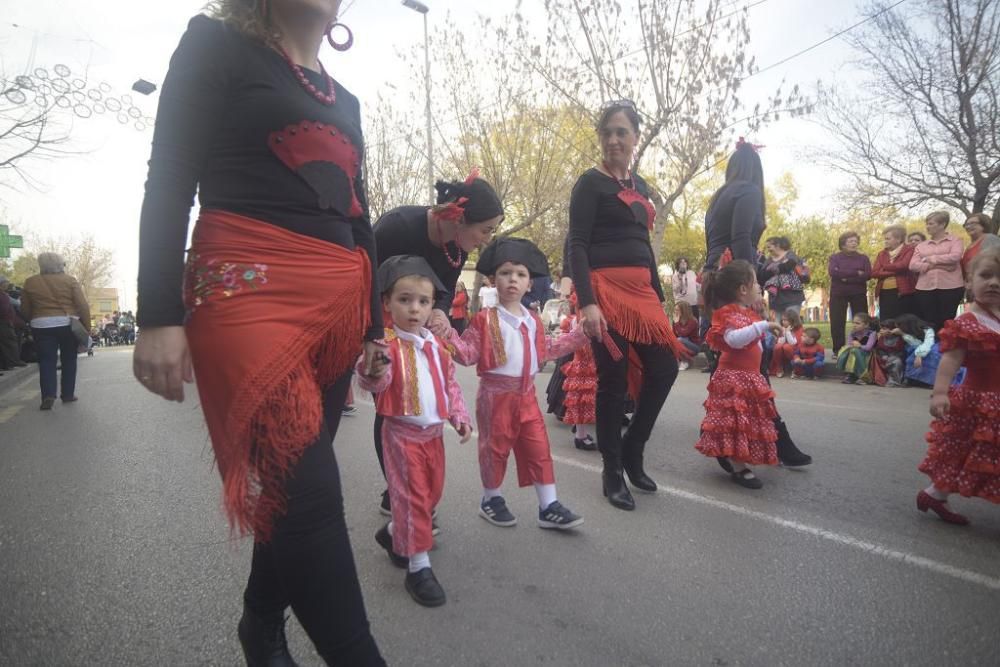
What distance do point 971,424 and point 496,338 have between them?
2.28m

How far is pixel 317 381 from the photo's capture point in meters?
1.62

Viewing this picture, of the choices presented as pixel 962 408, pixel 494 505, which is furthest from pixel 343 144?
pixel 962 408

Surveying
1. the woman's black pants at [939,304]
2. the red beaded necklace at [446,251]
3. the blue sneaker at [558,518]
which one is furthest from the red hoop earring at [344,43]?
the woman's black pants at [939,304]

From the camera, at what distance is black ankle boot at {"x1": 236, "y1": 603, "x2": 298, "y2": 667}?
1.63m

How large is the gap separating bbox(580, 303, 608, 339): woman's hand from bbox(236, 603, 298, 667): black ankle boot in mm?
1976

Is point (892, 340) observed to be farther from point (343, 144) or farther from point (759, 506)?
point (343, 144)

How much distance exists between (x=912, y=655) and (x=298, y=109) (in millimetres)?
2373

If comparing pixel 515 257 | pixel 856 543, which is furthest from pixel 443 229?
pixel 856 543

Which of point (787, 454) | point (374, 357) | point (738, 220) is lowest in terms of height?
point (787, 454)

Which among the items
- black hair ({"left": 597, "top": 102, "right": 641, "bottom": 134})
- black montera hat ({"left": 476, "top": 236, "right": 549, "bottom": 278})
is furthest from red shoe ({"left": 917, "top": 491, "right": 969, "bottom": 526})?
black hair ({"left": 597, "top": 102, "right": 641, "bottom": 134})

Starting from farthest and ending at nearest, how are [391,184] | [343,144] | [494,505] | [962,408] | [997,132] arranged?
[391,184] → [997,132] → [494,505] → [962,408] → [343,144]

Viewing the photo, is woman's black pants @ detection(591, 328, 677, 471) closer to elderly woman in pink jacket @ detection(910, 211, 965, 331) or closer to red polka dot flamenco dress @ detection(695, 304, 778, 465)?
red polka dot flamenco dress @ detection(695, 304, 778, 465)

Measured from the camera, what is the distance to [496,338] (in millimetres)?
2928

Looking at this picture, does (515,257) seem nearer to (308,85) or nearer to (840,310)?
(308,85)
